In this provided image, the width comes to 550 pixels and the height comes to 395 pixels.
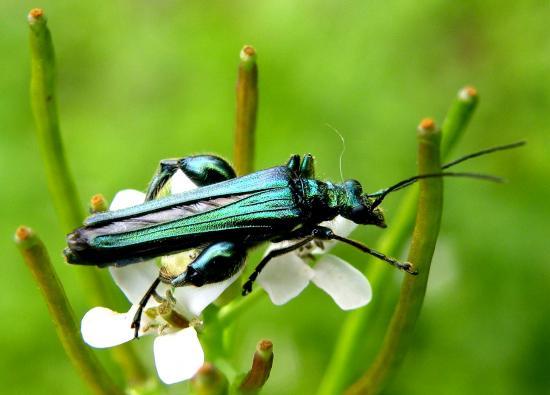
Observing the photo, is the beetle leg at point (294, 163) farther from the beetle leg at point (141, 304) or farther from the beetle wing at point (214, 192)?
the beetle leg at point (141, 304)


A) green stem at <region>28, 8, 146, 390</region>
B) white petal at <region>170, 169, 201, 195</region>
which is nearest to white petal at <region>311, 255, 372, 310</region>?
white petal at <region>170, 169, 201, 195</region>

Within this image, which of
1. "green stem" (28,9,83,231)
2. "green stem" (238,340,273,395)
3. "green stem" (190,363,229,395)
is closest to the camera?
"green stem" (190,363,229,395)

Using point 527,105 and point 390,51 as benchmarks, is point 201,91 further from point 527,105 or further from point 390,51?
point 527,105

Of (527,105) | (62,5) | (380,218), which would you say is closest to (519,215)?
(527,105)

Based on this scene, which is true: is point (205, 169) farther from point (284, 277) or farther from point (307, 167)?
point (284, 277)

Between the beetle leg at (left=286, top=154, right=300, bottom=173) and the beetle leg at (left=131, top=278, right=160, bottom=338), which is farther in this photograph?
the beetle leg at (left=286, top=154, right=300, bottom=173)

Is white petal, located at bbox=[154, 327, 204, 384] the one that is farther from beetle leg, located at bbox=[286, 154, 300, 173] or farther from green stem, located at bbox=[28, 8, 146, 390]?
beetle leg, located at bbox=[286, 154, 300, 173]
